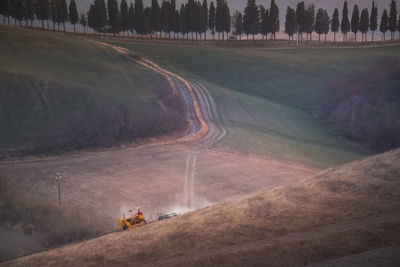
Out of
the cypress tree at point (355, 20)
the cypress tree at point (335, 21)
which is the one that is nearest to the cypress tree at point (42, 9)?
the cypress tree at point (335, 21)

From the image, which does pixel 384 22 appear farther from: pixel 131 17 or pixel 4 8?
pixel 4 8

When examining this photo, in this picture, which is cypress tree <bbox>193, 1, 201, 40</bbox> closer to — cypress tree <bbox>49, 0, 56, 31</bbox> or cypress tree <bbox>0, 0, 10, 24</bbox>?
cypress tree <bbox>49, 0, 56, 31</bbox>

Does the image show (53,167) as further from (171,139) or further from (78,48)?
(78,48)

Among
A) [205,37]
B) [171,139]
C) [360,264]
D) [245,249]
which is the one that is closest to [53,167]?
[171,139]

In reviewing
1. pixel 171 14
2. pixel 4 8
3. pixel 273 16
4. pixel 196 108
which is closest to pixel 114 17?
pixel 171 14

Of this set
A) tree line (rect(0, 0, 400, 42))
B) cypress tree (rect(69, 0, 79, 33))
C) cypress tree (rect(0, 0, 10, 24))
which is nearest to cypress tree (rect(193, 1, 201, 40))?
tree line (rect(0, 0, 400, 42))

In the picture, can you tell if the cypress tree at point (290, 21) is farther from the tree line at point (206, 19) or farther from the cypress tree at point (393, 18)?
the cypress tree at point (393, 18)
